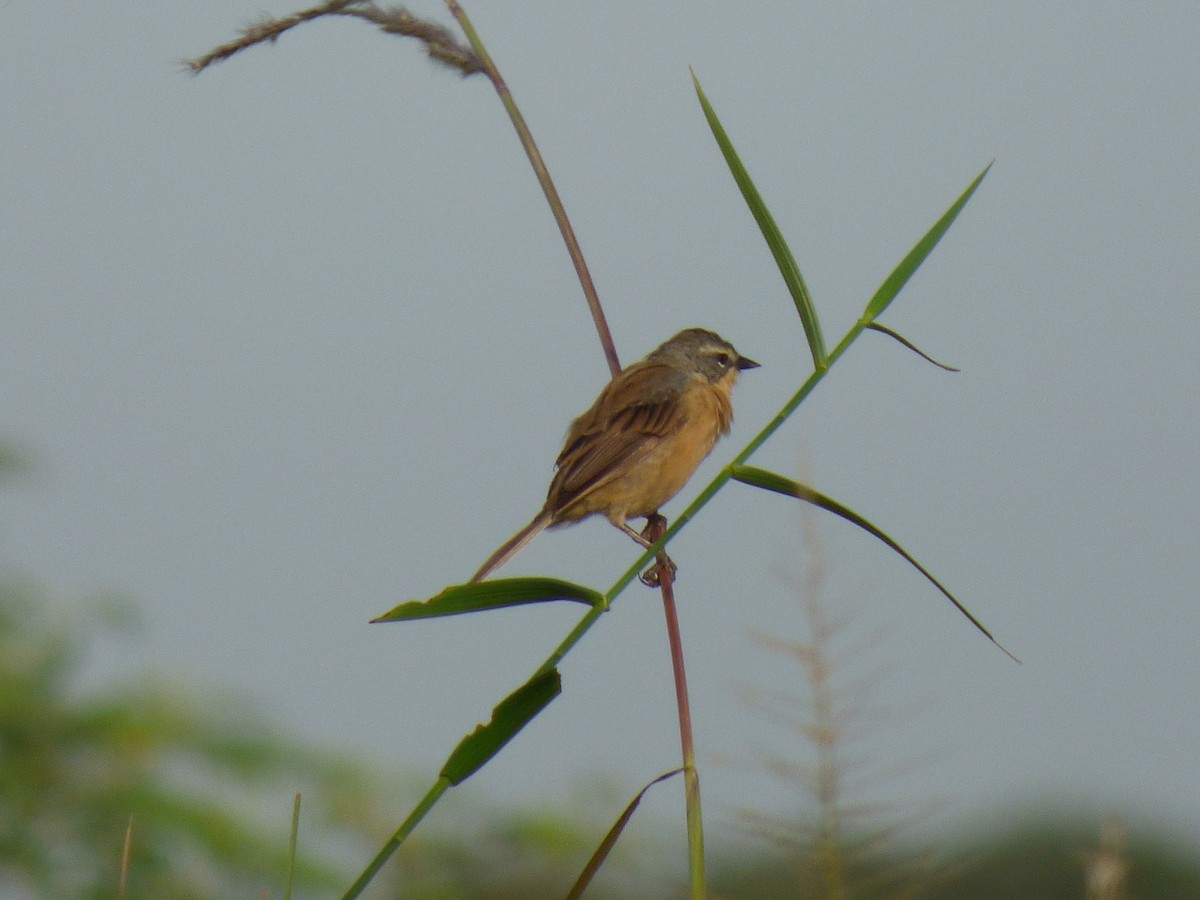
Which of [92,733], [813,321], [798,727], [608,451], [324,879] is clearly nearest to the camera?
[813,321]

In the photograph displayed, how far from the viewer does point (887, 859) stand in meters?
4.30

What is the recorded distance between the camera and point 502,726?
1.51 metres

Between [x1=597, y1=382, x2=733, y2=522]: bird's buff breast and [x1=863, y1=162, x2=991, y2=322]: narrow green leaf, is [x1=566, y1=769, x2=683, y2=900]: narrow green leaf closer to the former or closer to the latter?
[x1=863, y1=162, x2=991, y2=322]: narrow green leaf

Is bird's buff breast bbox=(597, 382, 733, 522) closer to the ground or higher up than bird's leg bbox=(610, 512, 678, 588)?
higher up

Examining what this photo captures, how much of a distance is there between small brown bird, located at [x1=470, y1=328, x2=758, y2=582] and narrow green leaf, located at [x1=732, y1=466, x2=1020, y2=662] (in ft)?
6.04

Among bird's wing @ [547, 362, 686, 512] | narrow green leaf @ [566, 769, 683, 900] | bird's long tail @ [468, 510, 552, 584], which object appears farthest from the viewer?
bird's wing @ [547, 362, 686, 512]

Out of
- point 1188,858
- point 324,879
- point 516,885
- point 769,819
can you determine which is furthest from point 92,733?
point 1188,858

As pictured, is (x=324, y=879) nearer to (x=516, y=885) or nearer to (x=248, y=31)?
(x=516, y=885)

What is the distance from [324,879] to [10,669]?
2.15 m

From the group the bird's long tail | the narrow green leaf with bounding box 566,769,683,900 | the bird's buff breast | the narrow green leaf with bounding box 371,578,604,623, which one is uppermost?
the bird's buff breast

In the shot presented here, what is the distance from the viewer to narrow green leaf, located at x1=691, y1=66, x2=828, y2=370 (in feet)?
5.53

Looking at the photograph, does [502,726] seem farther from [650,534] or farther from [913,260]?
[650,534]

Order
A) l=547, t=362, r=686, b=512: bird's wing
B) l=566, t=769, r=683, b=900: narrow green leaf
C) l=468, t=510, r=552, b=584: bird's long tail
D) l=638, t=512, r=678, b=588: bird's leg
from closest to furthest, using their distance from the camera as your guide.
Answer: l=566, t=769, r=683, b=900: narrow green leaf < l=468, t=510, r=552, b=584: bird's long tail < l=638, t=512, r=678, b=588: bird's leg < l=547, t=362, r=686, b=512: bird's wing

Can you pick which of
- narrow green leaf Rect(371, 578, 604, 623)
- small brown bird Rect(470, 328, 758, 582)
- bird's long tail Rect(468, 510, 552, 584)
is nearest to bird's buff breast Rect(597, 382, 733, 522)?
small brown bird Rect(470, 328, 758, 582)
